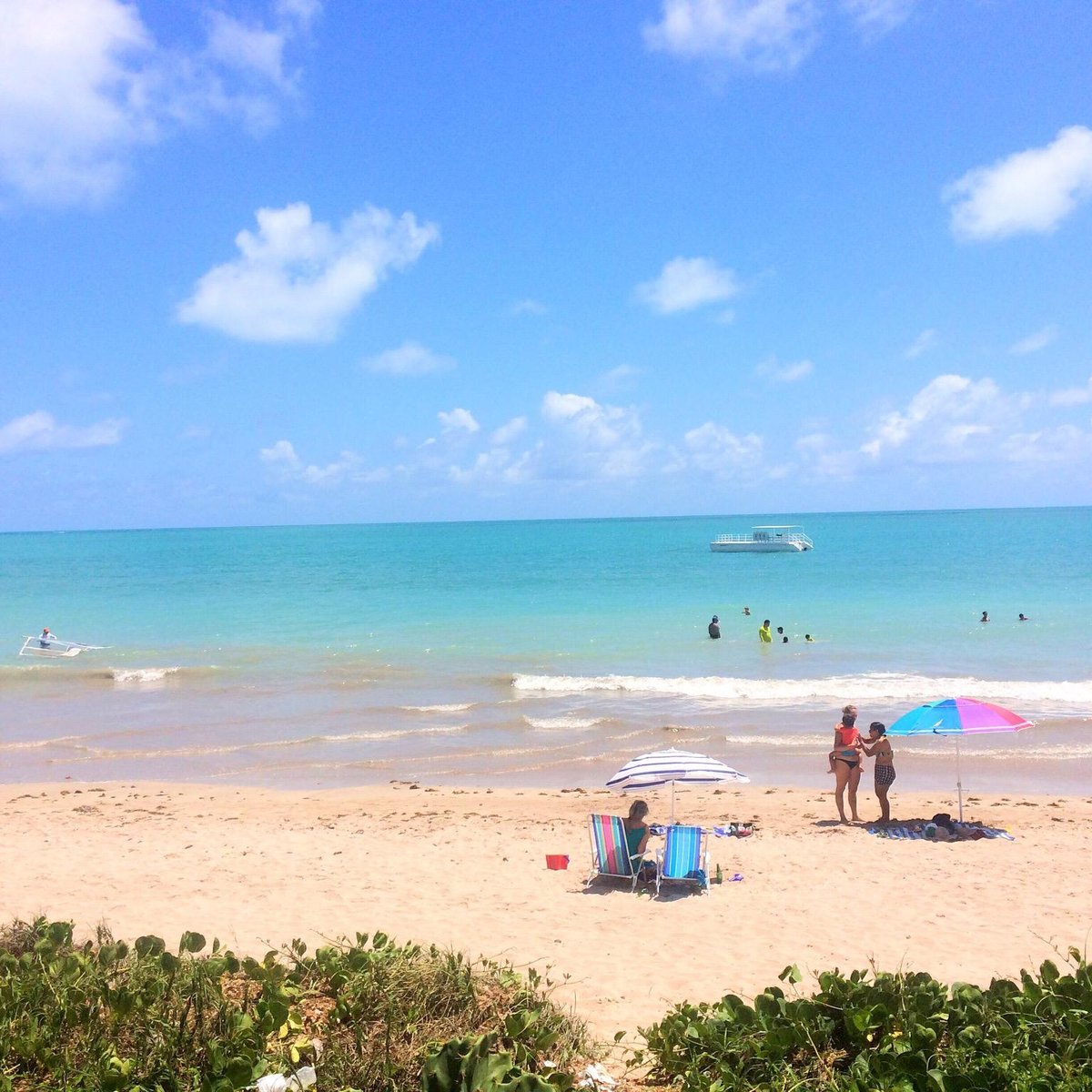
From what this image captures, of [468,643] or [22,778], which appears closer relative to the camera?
[22,778]

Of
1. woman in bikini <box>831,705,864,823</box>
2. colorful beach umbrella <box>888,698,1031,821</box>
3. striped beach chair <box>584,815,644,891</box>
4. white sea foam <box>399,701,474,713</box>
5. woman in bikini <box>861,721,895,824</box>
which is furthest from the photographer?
white sea foam <box>399,701,474,713</box>

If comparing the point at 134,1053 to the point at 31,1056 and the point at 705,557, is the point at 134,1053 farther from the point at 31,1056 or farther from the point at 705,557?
the point at 705,557

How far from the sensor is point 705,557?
93750 mm

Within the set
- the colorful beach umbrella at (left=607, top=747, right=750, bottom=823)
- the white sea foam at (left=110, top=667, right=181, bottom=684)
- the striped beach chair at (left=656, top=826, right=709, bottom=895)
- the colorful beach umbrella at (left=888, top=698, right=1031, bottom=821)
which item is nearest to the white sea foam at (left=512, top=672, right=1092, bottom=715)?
the colorful beach umbrella at (left=888, top=698, right=1031, bottom=821)

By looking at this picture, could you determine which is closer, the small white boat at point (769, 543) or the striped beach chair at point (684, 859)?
the striped beach chair at point (684, 859)

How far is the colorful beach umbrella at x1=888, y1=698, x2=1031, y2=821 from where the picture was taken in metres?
11.6

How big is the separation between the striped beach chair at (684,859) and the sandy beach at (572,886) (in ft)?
0.78

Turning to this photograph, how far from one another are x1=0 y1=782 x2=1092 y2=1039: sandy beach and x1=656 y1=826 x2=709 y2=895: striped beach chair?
24cm

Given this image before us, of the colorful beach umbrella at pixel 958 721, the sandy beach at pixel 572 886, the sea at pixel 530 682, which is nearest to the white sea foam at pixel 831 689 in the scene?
the sea at pixel 530 682

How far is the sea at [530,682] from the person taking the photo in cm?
1712

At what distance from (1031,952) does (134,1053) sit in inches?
281

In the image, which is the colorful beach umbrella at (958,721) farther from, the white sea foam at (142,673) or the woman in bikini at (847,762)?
the white sea foam at (142,673)

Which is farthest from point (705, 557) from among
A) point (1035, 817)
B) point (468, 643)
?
point (1035, 817)

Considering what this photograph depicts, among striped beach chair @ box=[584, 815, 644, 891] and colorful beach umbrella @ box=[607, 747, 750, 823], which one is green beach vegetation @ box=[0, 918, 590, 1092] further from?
colorful beach umbrella @ box=[607, 747, 750, 823]
